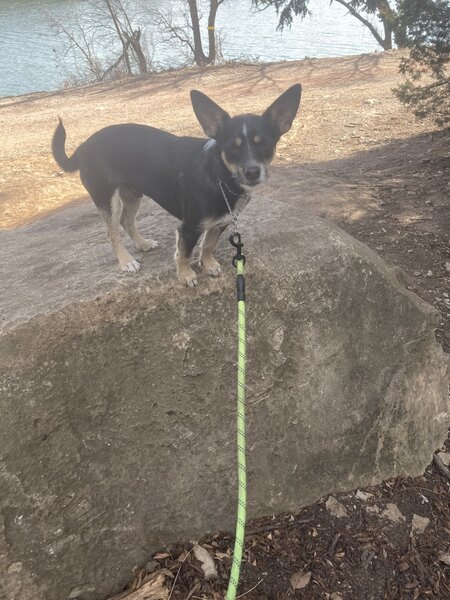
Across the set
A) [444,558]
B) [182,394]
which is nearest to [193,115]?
[182,394]

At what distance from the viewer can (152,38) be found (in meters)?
28.8

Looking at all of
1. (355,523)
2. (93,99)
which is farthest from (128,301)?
(93,99)

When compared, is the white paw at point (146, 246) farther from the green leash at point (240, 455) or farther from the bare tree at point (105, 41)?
the bare tree at point (105, 41)

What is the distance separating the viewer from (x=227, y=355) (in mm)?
3885

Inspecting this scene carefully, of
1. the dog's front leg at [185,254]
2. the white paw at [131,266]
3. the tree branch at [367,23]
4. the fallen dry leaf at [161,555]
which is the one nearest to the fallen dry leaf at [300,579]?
the fallen dry leaf at [161,555]

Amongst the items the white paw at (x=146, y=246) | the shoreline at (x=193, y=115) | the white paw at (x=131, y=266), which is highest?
the white paw at (x=131, y=266)

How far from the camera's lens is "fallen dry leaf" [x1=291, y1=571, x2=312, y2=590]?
12.0 ft

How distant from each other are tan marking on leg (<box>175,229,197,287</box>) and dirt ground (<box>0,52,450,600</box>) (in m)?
2.08

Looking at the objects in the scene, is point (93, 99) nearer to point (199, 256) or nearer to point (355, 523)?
point (199, 256)

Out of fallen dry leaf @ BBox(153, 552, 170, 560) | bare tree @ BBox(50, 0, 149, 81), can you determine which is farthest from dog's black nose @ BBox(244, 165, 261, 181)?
bare tree @ BBox(50, 0, 149, 81)

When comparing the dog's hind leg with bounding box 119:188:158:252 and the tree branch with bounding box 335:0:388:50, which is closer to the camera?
the dog's hind leg with bounding box 119:188:158:252

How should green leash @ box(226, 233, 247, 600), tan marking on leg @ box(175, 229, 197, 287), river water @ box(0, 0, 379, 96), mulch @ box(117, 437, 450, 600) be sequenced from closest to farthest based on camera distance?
green leash @ box(226, 233, 247, 600)
mulch @ box(117, 437, 450, 600)
tan marking on leg @ box(175, 229, 197, 287)
river water @ box(0, 0, 379, 96)

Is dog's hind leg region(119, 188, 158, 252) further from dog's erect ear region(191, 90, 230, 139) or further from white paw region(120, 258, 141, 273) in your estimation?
dog's erect ear region(191, 90, 230, 139)

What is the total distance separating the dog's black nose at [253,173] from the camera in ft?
11.0
